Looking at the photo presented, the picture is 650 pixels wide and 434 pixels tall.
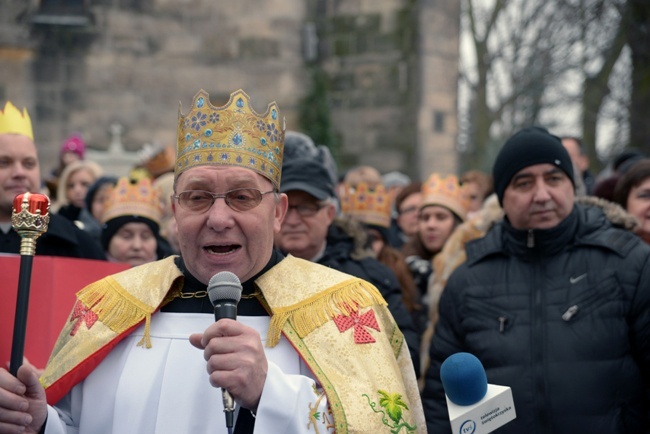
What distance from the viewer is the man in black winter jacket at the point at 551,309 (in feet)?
14.9

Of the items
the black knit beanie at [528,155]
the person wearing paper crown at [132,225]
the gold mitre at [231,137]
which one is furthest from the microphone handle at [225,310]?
the person wearing paper crown at [132,225]

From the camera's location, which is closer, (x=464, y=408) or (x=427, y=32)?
(x=464, y=408)

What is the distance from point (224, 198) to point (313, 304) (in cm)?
48

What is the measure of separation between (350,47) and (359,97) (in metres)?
0.76

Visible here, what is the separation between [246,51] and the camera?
15.8 m

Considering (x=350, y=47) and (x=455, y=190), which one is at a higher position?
(x=350, y=47)

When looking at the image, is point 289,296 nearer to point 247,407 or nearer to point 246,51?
point 247,407

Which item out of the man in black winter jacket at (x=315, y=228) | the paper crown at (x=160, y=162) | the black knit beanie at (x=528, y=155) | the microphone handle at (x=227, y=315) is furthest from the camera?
the paper crown at (x=160, y=162)

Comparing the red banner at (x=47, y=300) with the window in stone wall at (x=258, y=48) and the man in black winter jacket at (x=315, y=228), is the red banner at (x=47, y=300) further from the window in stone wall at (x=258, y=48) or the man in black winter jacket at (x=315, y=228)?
the window in stone wall at (x=258, y=48)

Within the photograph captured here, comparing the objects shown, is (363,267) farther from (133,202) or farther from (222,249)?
(222,249)

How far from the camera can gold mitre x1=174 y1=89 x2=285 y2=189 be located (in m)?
3.70

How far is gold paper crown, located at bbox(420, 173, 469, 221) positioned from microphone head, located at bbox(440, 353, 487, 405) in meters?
4.48

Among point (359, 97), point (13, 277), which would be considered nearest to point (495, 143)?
point (359, 97)

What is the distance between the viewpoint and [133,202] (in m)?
6.88
